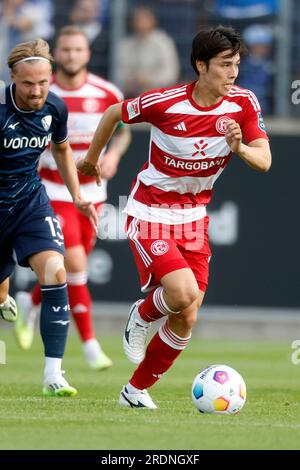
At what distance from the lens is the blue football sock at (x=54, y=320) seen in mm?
7961

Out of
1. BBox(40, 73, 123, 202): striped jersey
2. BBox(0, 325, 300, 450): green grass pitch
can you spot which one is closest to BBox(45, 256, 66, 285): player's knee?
BBox(0, 325, 300, 450): green grass pitch

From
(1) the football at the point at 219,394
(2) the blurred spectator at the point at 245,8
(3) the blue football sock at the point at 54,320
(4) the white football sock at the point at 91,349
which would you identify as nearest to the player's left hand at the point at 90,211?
(3) the blue football sock at the point at 54,320

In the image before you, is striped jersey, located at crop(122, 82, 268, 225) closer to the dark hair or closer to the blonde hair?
the dark hair

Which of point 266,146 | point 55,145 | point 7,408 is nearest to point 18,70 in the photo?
point 55,145

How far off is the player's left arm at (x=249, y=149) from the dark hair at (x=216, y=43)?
1.68ft

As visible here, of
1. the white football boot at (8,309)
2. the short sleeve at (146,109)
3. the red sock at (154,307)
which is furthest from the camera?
the white football boot at (8,309)

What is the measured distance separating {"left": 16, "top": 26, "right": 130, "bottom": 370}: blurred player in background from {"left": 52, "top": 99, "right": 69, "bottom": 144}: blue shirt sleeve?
7.73 ft

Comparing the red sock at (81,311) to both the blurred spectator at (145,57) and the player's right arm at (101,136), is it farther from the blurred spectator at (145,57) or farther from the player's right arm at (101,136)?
the blurred spectator at (145,57)

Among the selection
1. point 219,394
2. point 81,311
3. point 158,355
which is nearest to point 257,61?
point 81,311

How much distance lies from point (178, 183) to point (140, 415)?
161 centimetres

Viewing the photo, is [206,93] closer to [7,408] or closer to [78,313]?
[7,408]

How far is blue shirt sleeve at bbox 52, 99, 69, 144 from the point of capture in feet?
26.3

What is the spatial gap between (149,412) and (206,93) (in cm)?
203

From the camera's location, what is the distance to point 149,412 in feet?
22.8
